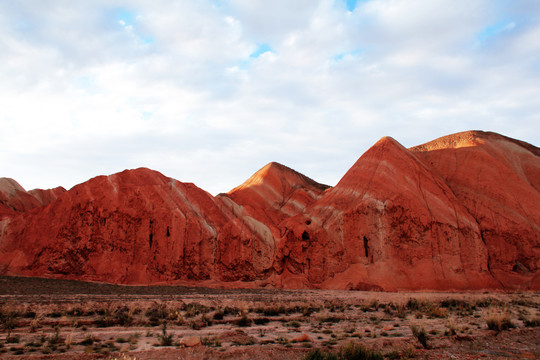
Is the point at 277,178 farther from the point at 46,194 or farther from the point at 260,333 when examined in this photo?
the point at 260,333

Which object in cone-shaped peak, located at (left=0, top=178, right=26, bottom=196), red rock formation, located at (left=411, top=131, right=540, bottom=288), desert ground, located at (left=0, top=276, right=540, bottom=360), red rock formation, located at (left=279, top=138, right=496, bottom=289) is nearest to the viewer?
desert ground, located at (left=0, top=276, right=540, bottom=360)

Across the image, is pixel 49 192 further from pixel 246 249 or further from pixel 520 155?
pixel 520 155

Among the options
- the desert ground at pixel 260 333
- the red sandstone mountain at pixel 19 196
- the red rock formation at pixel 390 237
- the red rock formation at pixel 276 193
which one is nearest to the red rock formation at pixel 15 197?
the red sandstone mountain at pixel 19 196

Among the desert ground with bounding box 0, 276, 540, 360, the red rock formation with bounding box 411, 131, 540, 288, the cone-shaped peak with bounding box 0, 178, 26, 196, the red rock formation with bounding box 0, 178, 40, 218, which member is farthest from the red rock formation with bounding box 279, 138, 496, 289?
the cone-shaped peak with bounding box 0, 178, 26, 196

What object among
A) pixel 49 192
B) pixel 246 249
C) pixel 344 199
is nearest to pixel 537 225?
pixel 344 199

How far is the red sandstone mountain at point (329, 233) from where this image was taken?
121 feet

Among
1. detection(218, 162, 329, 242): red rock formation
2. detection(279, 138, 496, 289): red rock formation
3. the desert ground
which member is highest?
detection(218, 162, 329, 242): red rock formation

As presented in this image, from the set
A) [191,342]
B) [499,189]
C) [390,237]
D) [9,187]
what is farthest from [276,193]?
[191,342]

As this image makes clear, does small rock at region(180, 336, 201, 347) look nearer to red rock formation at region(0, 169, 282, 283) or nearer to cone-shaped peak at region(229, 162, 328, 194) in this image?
red rock formation at region(0, 169, 282, 283)

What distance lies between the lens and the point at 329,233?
132ft

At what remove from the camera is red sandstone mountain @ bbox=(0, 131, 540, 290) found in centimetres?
3703

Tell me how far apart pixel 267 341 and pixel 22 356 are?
6232mm

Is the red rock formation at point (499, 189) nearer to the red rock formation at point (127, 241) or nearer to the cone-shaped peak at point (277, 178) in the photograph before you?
the cone-shaped peak at point (277, 178)

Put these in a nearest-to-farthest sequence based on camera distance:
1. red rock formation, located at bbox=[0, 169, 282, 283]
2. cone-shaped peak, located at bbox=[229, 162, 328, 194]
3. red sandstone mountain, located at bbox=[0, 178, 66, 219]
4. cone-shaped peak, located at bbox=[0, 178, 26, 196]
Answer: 1. red rock formation, located at bbox=[0, 169, 282, 283]
2. red sandstone mountain, located at bbox=[0, 178, 66, 219]
3. cone-shaped peak, located at bbox=[0, 178, 26, 196]
4. cone-shaped peak, located at bbox=[229, 162, 328, 194]
